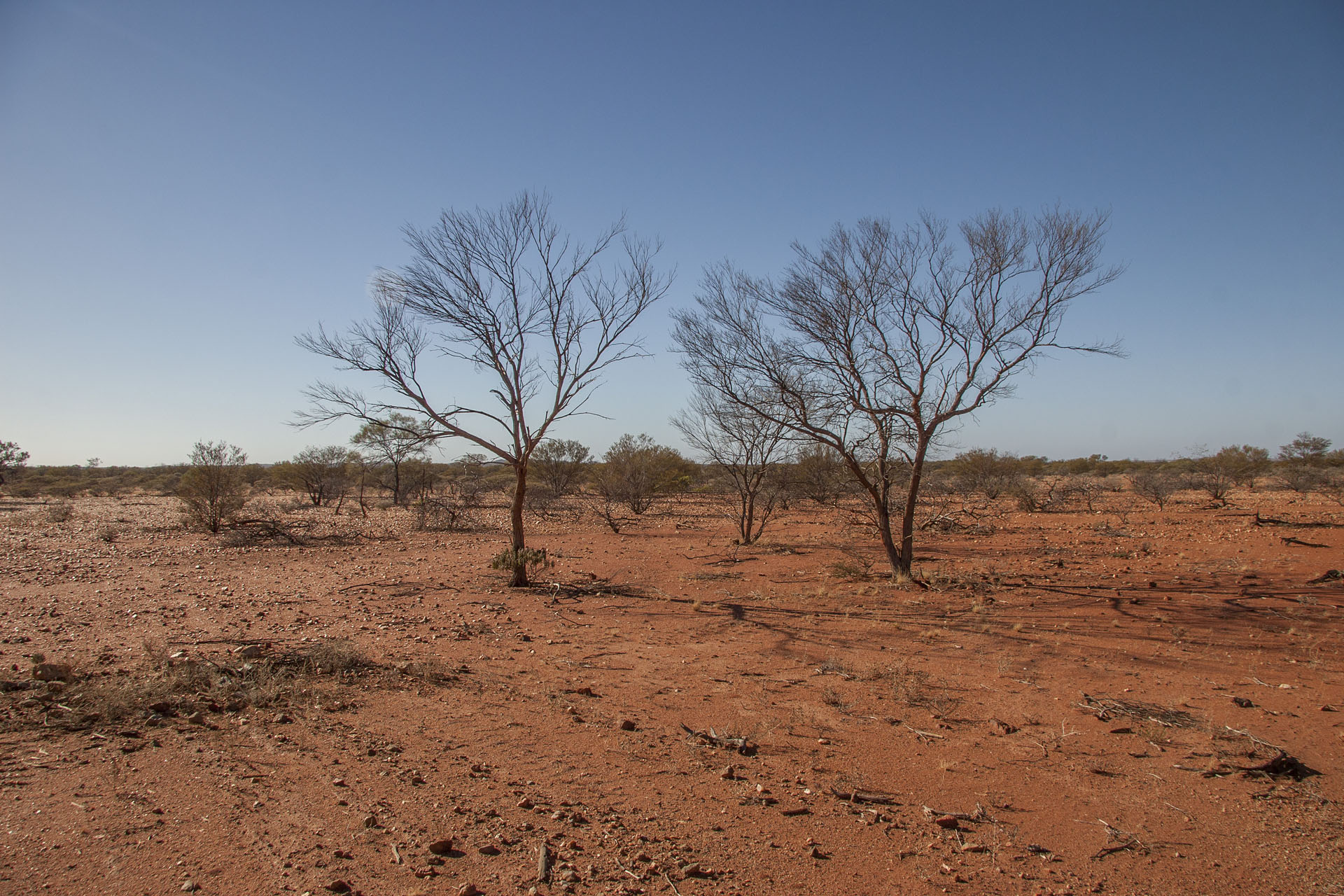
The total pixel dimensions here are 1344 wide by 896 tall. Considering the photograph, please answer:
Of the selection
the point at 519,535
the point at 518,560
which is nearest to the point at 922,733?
the point at 518,560

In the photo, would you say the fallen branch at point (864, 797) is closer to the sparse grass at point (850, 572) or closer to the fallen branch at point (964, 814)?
the fallen branch at point (964, 814)

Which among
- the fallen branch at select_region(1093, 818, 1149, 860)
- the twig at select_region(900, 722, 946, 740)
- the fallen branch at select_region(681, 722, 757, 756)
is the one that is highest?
the fallen branch at select_region(681, 722, 757, 756)

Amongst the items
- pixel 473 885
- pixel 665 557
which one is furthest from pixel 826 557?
pixel 473 885

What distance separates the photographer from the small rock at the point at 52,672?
4922mm

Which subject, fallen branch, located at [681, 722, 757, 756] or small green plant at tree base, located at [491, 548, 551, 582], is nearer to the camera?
fallen branch, located at [681, 722, 757, 756]

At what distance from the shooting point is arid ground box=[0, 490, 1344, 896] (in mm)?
3094

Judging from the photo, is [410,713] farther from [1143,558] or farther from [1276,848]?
[1143,558]

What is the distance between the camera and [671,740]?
4.64 meters

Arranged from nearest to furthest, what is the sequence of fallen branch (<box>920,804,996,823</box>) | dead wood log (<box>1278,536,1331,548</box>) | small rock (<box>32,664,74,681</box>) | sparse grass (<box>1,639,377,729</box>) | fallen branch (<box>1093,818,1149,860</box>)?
fallen branch (<box>1093,818,1149,860</box>) → fallen branch (<box>920,804,996,823</box>) → sparse grass (<box>1,639,377,729</box>) → small rock (<box>32,664,74,681</box>) → dead wood log (<box>1278,536,1331,548</box>)

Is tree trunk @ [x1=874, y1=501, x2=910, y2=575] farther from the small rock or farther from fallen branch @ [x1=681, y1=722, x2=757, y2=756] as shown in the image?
the small rock

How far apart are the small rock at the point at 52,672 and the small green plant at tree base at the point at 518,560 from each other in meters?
6.57

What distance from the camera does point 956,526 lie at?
20.2 metres

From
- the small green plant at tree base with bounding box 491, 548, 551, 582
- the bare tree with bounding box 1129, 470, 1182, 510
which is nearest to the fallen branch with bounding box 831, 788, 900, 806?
the small green plant at tree base with bounding box 491, 548, 551, 582

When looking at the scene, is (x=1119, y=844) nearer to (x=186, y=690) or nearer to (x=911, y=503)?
(x=186, y=690)
